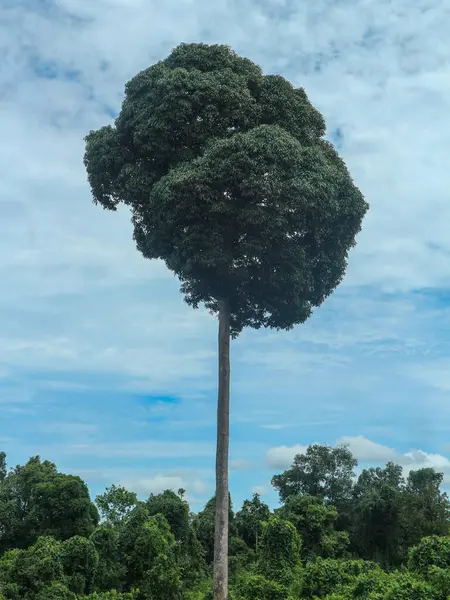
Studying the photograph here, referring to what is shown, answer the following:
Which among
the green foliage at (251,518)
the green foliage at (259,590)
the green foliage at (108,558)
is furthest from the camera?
the green foliage at (251,518)

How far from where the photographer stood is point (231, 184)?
56.9 ft

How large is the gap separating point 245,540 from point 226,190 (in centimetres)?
2041

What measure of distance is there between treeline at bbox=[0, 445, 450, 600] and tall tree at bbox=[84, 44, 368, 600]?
362 cm

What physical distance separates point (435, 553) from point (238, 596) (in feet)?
17.1

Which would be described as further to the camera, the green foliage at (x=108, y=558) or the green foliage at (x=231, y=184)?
the green foliage at (x=108, y=558)

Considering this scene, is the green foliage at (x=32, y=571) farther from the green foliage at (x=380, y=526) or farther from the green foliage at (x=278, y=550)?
the green foliage at (x=380, y=526)

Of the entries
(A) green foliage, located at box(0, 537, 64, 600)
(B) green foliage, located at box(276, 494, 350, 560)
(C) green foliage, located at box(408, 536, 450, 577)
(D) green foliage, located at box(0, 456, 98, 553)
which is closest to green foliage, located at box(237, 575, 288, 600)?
(C) green foliage, located at box(408, 536, 450, 577)

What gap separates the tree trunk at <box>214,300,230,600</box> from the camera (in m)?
16.6

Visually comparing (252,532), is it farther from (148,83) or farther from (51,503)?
(148,83)

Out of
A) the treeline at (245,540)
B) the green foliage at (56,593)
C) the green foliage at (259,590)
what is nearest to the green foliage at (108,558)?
the treeline at (245,540)

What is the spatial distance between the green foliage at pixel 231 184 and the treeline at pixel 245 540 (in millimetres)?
7370

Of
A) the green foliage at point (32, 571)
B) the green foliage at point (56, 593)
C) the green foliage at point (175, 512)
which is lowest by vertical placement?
the green foliage at point (56, 593)

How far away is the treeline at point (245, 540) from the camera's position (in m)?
17.3

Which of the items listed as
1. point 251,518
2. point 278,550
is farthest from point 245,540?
point 278,550
